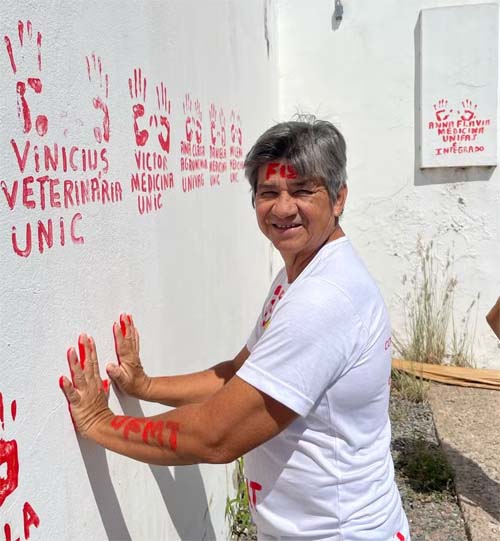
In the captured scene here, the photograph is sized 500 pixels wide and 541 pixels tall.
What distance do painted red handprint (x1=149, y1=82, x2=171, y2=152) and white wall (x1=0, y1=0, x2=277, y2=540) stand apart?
12 mm

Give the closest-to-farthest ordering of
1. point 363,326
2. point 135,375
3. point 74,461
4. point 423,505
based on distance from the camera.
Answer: point 74,461 < point 363,326 < point 135,375 < point 423,505

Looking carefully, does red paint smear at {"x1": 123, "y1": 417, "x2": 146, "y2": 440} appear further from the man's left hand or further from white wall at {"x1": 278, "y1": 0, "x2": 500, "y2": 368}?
white wall at {"x1": 278, "y1": 0, "x2": 500, "y2": 368}

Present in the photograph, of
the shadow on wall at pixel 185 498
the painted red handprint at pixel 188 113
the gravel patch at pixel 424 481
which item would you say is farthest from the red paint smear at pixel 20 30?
the gravel patch at pixel 424 481

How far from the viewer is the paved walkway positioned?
136 inches

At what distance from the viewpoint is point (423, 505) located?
3.65 m

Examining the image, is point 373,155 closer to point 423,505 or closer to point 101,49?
point 423,505

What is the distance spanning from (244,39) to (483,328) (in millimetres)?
3464

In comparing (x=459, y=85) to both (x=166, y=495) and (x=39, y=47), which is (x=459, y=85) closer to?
(x=166, y=495)

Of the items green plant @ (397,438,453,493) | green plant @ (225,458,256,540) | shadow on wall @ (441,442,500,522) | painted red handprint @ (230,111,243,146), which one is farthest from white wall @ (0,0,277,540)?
shadow on wall @ (441,442,500,522)

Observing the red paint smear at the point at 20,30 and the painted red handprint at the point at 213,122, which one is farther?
the painted red handprint at the point at 213,122

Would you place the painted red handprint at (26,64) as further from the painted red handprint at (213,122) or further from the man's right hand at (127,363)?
the painted red handprint at (213,122)

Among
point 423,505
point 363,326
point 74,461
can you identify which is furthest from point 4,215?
point 423,505

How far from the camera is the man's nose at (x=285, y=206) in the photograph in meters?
1.63

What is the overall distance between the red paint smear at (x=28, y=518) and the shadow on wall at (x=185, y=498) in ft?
1.85
